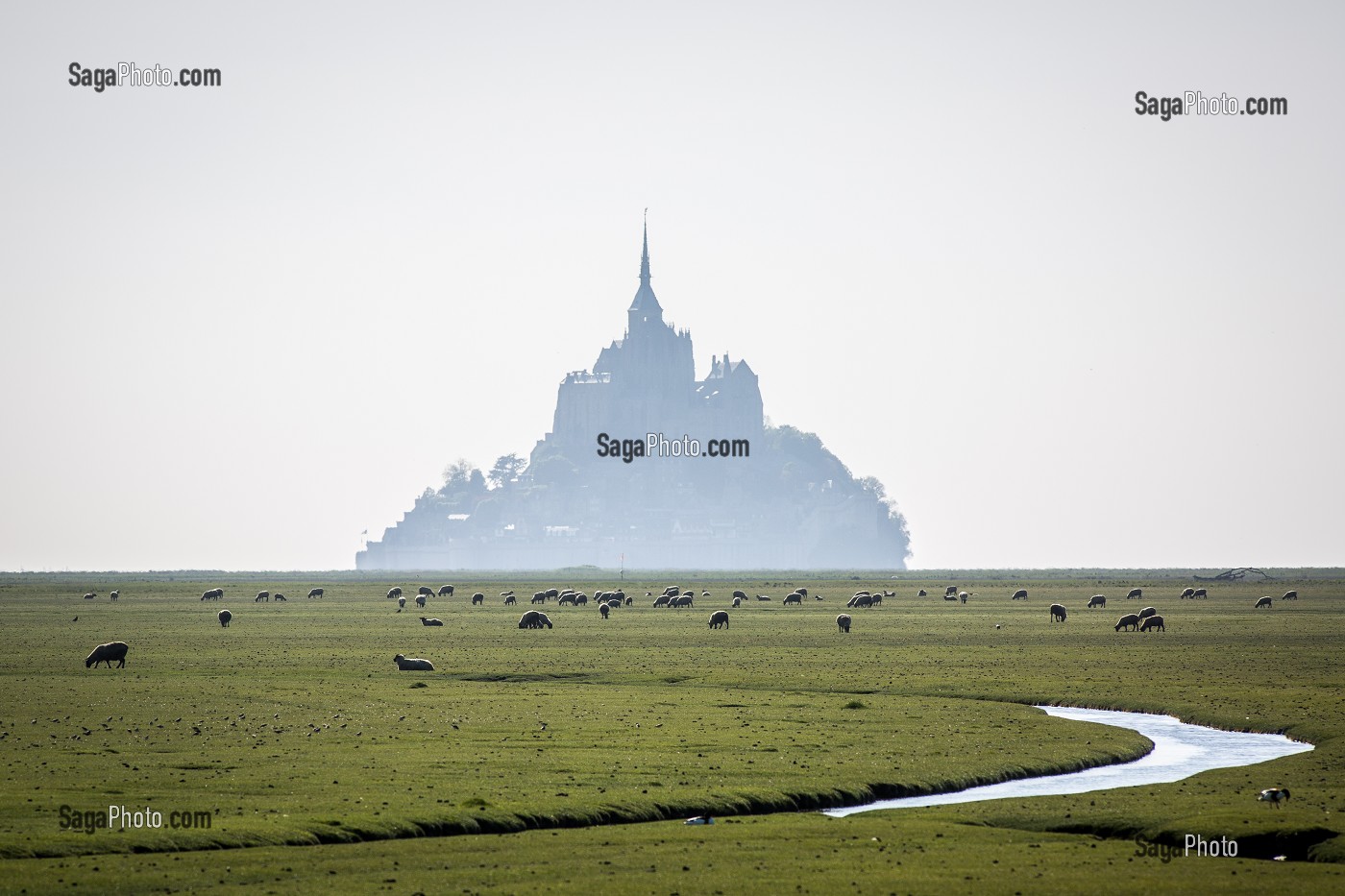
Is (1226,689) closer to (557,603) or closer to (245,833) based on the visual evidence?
(245,833)

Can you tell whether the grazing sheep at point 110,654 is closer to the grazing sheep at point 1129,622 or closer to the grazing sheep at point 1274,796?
the grazing sheep at point 1274,796

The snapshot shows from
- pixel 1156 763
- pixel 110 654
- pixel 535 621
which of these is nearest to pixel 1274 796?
pixel 1156 763

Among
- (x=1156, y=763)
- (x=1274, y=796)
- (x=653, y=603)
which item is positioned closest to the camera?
(x=1274, y=796)

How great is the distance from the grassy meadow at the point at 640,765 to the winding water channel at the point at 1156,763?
700 millimetres

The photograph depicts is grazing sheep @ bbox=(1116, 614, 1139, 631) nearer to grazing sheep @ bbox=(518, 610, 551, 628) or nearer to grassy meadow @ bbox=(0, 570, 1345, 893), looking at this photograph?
grassy meadow @ bbox=(0, 570, 1345, 893)

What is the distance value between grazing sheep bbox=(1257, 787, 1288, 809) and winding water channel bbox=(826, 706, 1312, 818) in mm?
1786

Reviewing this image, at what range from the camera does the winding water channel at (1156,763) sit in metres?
31.8

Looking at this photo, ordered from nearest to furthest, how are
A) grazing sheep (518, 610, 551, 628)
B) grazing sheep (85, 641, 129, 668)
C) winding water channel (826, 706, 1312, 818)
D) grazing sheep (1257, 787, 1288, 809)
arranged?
grazing sheep (1257, 787, 1288, 809) < winding water channel (826, 706, 1312, 818) < grazing sheep (85, 641, 129, 668) < grazing sheep (518, 610, 551, 628)

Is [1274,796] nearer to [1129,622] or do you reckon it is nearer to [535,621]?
[1129,622]

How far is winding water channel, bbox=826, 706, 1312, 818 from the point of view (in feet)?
104

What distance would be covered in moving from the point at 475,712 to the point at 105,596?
103 m

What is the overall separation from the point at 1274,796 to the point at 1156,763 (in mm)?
7029

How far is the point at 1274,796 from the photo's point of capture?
1135 inches

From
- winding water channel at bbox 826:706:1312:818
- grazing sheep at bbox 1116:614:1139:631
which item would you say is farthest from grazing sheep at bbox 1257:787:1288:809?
grazing sheep at bbox 1116:614:1139:631
